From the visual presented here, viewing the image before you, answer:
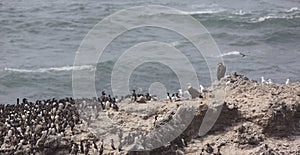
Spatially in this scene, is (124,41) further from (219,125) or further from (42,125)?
(219,125)

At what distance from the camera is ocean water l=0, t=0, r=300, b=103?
41469mm

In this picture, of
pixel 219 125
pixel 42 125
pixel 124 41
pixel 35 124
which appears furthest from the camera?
pixel 124 41

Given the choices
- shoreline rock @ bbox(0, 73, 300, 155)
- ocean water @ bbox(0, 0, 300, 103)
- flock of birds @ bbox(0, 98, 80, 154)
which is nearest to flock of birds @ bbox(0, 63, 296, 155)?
flock of birds @ bbox(0, 98, 80, 154)

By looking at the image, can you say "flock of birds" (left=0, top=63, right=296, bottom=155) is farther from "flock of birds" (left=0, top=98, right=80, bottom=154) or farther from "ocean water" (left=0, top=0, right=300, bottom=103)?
"ocean water" (left=0, top=0, right=300, bottom=103)

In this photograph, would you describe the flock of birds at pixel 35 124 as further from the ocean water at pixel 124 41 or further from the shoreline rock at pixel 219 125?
the ocean water at pixel 124 41

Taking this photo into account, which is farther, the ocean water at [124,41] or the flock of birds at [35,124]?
the ocean water at [124,41]

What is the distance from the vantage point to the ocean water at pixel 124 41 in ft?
136

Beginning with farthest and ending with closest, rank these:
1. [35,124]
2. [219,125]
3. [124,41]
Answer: [124,41] → [35,124] → [219,125]

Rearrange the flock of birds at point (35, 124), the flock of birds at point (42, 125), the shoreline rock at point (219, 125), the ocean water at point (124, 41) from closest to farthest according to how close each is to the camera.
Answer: the shoreline rock at point (219, 125) < the flock of birds at point (42, 125) < the flock of birds at point (35, 124) < the ocean water at point (124, 41)

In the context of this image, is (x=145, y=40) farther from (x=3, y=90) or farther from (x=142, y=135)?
(x=142, y=135)

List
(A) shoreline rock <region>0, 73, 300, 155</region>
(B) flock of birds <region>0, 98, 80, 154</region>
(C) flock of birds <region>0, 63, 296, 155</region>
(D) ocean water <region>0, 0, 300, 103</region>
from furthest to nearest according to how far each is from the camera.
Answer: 1. (D) ocean water <region>0, 0, 300, 103</region>
2. (B) flock of birds <region>0, 98, 80, 154</region>
3. (C) flock of birds <region>0, 63, 296, 155</region>
4. (A) shoreline rock <region>0, 73, 300, 155</region>

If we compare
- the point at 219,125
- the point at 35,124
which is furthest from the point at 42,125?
the point at 219,125

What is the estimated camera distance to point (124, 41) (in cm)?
5238

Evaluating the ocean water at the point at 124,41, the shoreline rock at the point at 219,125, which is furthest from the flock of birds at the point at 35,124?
the ocean water at the point at 124,41
